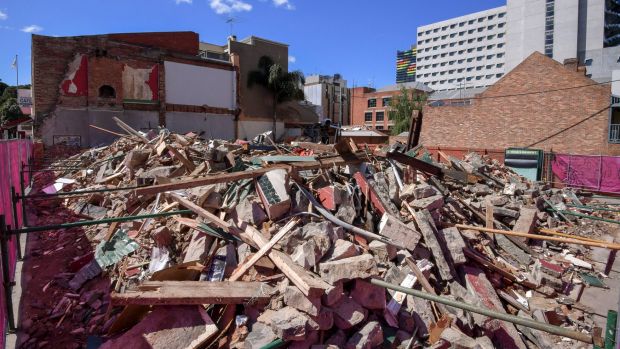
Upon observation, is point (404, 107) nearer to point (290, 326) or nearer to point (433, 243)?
point (433, 243)

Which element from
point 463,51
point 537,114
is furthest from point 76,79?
point 463,51

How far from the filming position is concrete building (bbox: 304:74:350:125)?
54938 millimetres

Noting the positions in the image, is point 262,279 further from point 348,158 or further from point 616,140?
point 616,140

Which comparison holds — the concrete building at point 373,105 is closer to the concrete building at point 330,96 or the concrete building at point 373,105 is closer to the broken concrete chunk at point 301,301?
the concrete building at point 330,96

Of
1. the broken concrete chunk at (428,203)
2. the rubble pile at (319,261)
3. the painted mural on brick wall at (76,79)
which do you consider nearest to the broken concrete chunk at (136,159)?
the rubble pile at (319,261)

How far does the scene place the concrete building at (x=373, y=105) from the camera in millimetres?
62219

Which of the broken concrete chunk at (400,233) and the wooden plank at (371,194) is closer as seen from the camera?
the broken concrete chunk at (400,233)

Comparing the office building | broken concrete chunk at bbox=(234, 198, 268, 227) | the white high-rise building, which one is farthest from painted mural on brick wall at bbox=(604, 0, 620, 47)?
broken concrete chunk at bbox=(234, 198, 268, 227)

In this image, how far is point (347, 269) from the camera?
13.6ft

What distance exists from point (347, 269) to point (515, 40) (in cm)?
8330

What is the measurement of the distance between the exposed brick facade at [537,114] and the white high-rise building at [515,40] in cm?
2857

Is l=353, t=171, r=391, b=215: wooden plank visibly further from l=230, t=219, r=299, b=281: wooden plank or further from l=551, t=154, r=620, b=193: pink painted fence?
l=551, t=154, r=620, b=193: pink painted fence

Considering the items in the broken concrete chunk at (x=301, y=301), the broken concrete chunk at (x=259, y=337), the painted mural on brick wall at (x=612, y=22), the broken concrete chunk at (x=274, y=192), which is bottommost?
the broken concrete chunk at (x=259, y=337)

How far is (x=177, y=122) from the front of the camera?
25953 millimetres
